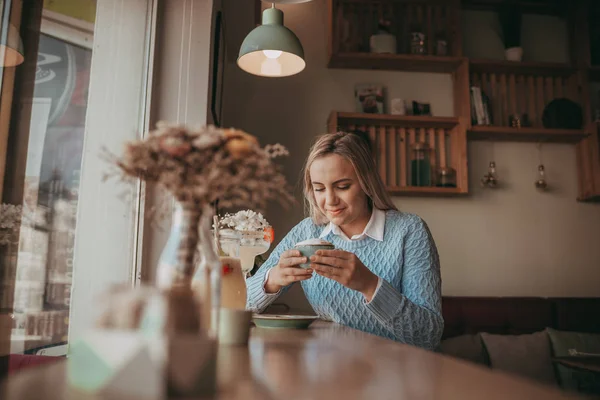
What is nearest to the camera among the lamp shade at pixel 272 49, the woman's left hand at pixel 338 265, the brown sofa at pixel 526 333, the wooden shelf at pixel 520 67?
the woman's left hand at pixel 338 265

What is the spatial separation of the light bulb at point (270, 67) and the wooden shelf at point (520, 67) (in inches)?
66.0

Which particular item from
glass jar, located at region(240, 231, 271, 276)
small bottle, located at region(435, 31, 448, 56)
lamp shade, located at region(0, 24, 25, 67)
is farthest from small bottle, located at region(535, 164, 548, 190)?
lamp shade, located at region(0, 24, 25, 67)

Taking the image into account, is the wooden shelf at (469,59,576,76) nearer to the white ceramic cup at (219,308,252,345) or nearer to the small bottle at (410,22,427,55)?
the small bottle at (410,22,427,55)

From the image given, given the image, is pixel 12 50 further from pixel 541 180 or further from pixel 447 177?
pixel 541 180

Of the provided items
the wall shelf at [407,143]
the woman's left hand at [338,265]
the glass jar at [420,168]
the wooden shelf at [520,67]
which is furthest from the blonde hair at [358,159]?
the wooden shelf at [520,67]

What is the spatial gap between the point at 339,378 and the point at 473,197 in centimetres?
314

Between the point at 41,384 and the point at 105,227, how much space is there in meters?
1.31

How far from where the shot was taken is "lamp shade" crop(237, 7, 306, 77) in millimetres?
2141

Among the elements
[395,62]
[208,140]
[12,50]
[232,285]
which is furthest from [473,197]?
[208,140]

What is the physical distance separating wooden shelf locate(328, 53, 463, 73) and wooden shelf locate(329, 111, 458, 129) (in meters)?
0.39

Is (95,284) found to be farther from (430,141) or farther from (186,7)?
(430,141)

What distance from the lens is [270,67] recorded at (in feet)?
7.93

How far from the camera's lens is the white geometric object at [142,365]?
0.52 meters

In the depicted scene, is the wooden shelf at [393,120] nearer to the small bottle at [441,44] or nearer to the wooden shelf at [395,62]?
the wooden shelf at [395,62]
